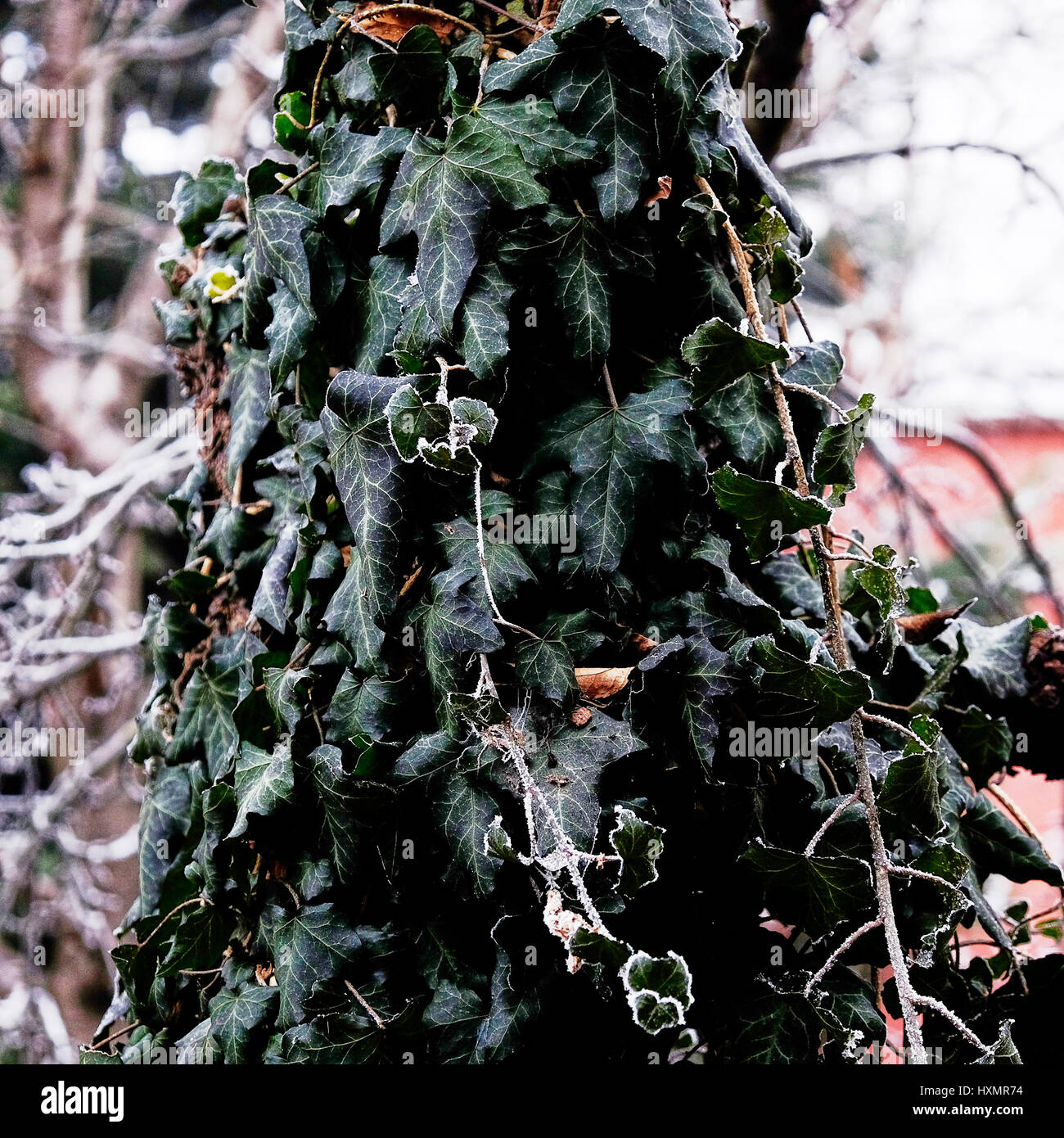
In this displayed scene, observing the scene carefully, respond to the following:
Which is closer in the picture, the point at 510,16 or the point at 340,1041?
the point at 340,1041

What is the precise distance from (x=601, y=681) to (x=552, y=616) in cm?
7

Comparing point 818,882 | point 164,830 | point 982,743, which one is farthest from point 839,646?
point 164,830

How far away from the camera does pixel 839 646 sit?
772 mm

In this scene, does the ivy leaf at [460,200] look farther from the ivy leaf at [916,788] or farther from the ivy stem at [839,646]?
the ivy leaf at [916,788]

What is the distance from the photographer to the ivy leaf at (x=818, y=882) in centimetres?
72

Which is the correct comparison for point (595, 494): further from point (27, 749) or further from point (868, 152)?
point (27, 749)

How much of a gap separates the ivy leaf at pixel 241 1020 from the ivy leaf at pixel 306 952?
0.06ft

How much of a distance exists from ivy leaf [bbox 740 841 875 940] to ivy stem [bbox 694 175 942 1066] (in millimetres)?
15

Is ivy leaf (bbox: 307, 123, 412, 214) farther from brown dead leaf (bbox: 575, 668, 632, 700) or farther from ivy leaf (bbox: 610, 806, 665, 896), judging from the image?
ivy leaf (bbox: 610, 806, 665, 896)

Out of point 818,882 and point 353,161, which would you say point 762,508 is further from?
point 353,161

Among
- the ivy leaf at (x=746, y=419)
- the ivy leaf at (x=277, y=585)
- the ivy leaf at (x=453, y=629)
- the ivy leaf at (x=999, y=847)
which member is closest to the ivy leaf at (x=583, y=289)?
the ivy leaf at (x=746, y=419)

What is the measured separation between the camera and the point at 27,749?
251 cm
